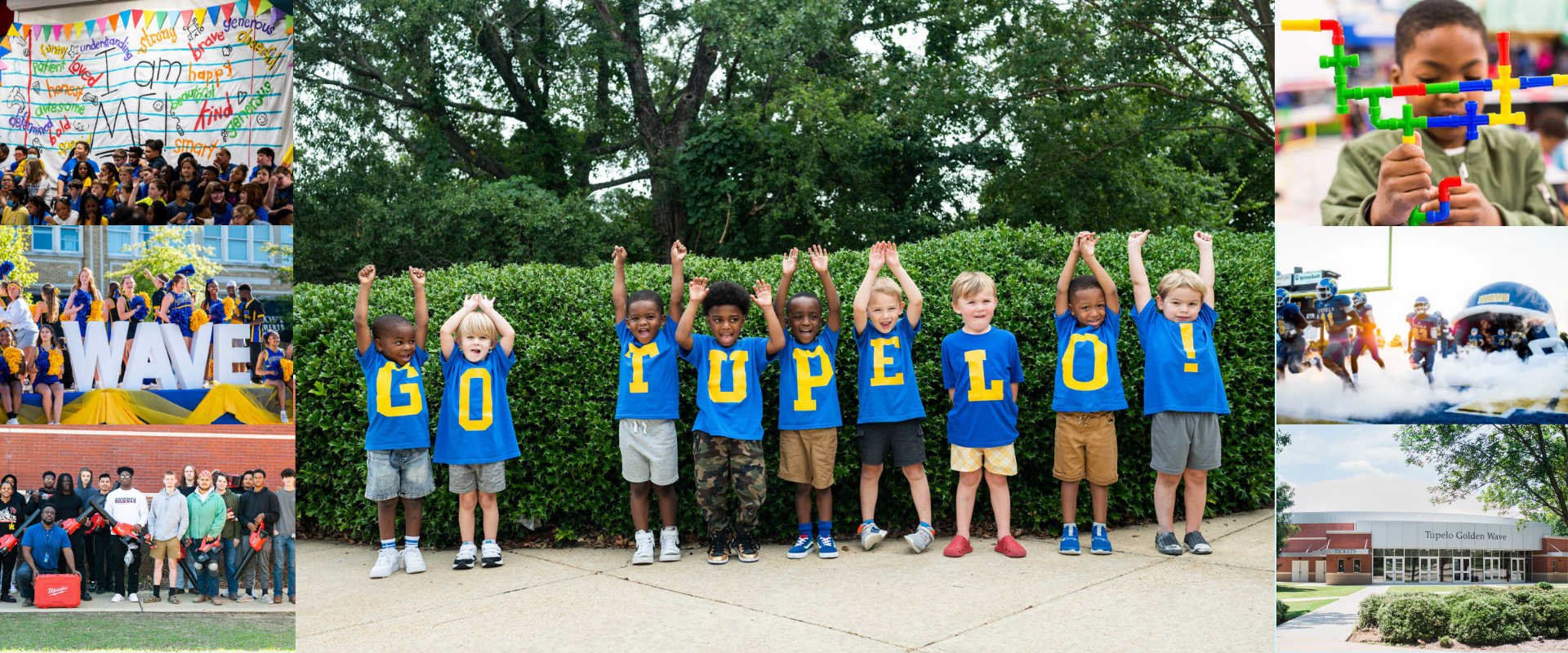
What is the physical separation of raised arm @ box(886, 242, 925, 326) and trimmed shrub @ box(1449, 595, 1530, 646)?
117 inches

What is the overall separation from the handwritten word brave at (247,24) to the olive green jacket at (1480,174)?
336cm

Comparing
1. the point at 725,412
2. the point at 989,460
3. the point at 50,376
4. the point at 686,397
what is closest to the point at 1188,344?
the point at 989,460

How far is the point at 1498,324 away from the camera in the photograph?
2686 mm

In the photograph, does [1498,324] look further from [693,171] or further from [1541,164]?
[693,171]

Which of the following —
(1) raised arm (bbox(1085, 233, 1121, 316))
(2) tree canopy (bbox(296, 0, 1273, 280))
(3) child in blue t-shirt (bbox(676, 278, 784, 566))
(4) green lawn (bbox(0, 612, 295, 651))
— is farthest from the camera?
(2) tree canopy (bbox(296, 0, 1273, 280))

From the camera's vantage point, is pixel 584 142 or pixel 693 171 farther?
pixel 584 142

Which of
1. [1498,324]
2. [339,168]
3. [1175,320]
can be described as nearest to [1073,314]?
[1175,320]

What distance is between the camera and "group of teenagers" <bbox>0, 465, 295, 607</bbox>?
3.50 meters

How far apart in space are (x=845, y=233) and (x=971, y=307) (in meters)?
11.7

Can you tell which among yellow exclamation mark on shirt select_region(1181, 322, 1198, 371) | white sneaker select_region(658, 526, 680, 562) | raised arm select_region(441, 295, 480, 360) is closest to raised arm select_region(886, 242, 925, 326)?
yellow exclamation mark on shirt select_region(1181, 322, 1198, 371)

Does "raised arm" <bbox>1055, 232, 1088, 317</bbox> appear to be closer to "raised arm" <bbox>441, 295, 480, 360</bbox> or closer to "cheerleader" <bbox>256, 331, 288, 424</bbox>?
"raised arm" <bbox>441, 295, 480, 360</bbox>

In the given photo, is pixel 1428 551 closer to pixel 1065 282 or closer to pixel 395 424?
pixel 1065 282

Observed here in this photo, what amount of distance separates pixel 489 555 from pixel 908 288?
2.55m

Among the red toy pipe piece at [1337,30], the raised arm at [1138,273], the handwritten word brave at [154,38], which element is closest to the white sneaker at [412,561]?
the handwritten word brave at [154,38]
